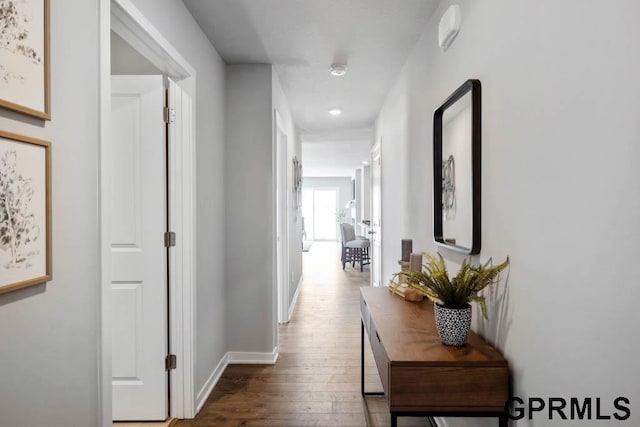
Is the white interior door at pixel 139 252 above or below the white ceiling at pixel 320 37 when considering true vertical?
below

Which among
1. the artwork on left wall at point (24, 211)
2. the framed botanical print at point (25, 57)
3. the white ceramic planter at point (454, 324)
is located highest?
the framed botanical print at point (25, 57)

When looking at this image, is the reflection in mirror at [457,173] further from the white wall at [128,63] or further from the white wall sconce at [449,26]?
the white wall at [128,63]

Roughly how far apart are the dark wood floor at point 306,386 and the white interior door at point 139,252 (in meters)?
0.37

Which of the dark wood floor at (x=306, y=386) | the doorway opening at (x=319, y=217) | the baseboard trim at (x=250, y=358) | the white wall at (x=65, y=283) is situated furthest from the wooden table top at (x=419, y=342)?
the doorway opening at (x=319, y=217)

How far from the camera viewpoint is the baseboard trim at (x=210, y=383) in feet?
8.09

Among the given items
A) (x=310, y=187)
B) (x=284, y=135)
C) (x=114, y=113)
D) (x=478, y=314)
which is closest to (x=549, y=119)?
(x=478, y=314)

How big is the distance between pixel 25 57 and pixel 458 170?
5.58ft

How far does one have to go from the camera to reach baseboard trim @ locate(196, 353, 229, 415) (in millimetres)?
2465

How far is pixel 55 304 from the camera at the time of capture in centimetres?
116

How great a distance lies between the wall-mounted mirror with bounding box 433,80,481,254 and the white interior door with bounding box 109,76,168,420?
1.60 meters

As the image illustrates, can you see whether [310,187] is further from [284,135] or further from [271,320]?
[271,320]

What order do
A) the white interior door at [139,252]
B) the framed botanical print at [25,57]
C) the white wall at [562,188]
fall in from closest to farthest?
the white wall at [562,188] < the framed botanical print at [25,57] < the white interior door at [139,252]

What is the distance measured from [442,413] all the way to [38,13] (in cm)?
174

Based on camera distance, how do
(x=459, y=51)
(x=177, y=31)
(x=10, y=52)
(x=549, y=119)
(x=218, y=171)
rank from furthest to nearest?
(x=218, y=171), (x=177, y=31), (x=459, y=51), (x=549, y=119), (x=10, y=52)
